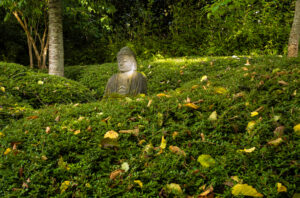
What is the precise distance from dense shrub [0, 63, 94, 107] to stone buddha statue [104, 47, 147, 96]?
44.9 inches

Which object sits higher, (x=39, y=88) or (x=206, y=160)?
(x=39, y=88)

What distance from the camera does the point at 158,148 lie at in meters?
1.84

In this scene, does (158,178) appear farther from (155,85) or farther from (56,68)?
(56,68)

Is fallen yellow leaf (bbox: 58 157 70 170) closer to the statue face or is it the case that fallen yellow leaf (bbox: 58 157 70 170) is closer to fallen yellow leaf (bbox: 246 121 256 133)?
fallen yellow leaf (bbox: 246 121 256 133)

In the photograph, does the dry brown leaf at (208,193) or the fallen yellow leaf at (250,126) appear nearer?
the dry brown leaf at (208,193)

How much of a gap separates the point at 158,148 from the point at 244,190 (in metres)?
0.77

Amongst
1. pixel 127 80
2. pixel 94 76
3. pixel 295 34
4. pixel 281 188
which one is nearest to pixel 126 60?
pixel 127 80

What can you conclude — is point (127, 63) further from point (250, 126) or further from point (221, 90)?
point (250, 126)

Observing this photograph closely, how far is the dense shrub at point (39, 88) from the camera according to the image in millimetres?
4023

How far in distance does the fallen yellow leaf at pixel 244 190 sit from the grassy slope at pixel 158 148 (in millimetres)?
53

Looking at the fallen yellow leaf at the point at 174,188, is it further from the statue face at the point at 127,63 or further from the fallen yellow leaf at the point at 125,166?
the statue face at the point at 127,63

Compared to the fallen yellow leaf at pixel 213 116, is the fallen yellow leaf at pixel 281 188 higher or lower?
lower

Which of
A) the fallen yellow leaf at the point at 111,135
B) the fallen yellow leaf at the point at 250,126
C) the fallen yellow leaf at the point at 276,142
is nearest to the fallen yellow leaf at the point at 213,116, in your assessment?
the fallen yellow leaf at the point at 250,126

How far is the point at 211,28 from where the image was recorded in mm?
9141
